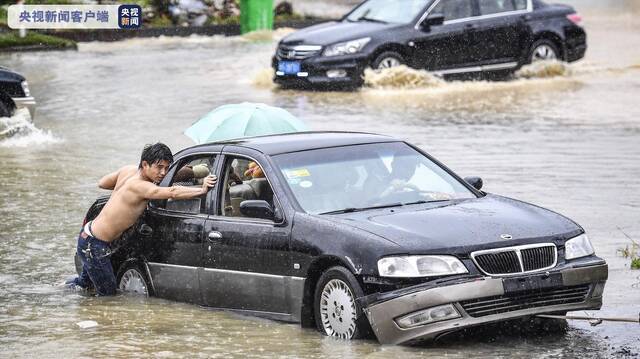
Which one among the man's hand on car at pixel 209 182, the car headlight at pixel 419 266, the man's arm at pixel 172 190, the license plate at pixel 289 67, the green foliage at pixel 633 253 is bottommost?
the green foliage at pixel 633 253

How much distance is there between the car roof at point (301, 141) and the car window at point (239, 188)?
0.14 meters

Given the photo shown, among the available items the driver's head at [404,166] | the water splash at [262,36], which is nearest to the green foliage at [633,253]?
the driver's head at [404,166]

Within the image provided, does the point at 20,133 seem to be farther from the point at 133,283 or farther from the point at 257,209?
the point at 257,209

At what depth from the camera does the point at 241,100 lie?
26500 millimetres

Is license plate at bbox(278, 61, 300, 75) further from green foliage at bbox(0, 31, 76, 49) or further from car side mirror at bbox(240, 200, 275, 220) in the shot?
car side mirror at bbox(240, 200, 275, 220)

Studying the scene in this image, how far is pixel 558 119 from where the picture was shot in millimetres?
23531

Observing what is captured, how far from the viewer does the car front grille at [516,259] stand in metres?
9.52

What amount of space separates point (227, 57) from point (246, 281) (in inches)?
950

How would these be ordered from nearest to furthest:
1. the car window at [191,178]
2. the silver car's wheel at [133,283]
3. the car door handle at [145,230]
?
1. the car window at [191,178]
2. the car door handle at [145,230]
3. the silver car's wheel at [133,283]

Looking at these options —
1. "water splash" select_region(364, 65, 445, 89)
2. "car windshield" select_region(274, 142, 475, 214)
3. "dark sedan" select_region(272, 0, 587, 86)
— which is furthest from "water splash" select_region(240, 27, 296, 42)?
"car windshield" select_region(274, 142, 475, 214)

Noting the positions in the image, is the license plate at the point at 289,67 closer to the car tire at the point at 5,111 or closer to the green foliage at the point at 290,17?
the car tire at the point at 5,111

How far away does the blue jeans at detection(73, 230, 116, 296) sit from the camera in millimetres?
12008

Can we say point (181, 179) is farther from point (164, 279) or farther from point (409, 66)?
point (409, 66)

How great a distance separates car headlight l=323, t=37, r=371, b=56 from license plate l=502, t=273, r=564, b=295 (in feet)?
55.8
